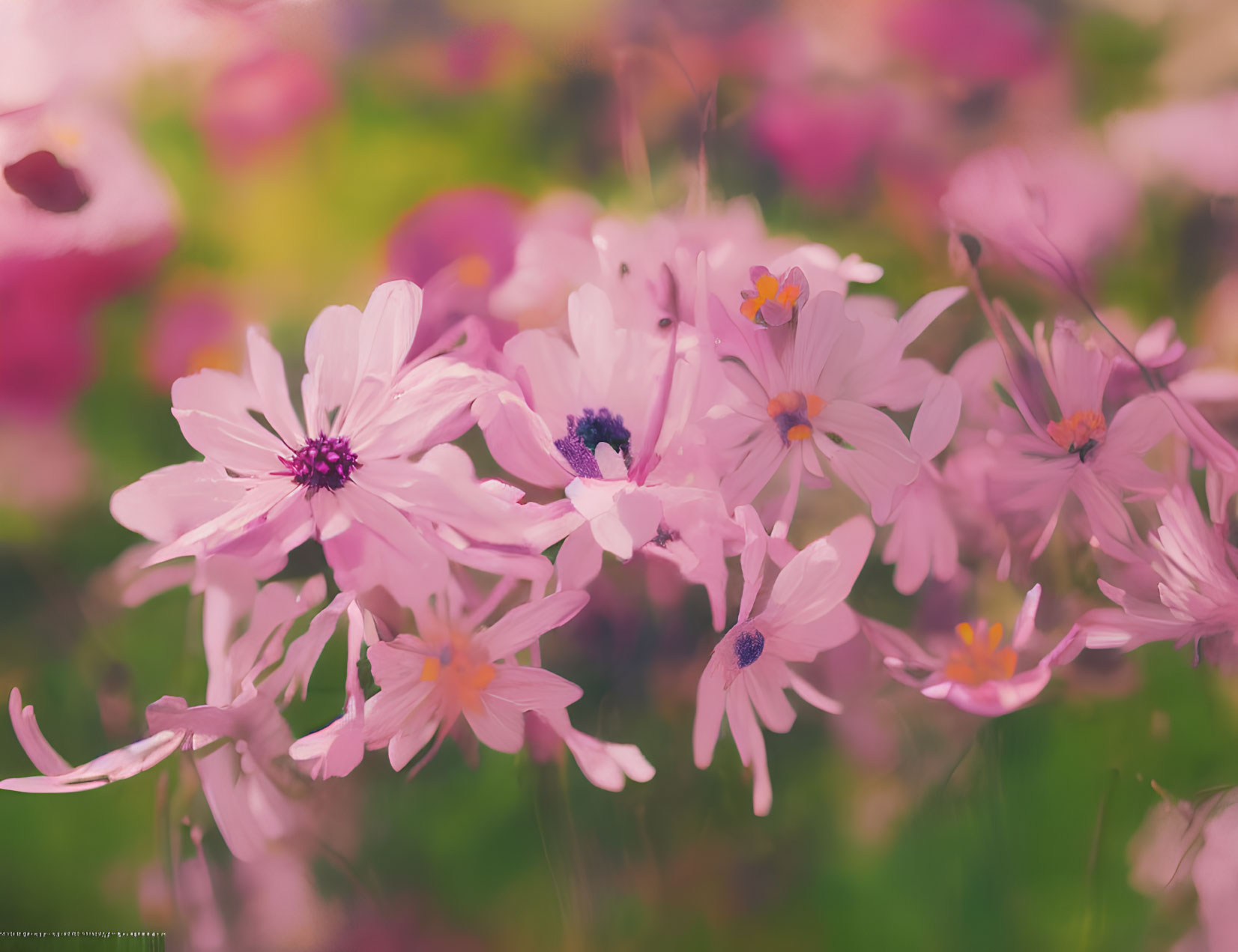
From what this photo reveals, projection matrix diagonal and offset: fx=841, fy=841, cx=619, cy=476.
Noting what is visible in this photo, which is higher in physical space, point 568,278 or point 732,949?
point 568,278

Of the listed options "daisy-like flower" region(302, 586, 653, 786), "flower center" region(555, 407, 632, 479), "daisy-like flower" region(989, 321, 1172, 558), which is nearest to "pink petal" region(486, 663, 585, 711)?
"daisy-like flower" region(302, 586, 653, 786)

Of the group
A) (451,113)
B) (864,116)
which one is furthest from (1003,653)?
(451,113)

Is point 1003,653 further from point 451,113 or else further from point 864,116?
point 451,113

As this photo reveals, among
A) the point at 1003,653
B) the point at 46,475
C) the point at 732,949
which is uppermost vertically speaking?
the point at 46,475

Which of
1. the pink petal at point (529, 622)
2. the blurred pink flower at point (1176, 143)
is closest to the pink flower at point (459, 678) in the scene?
the pink petal at point (529, 622)

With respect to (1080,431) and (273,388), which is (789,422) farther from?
(273,388)
